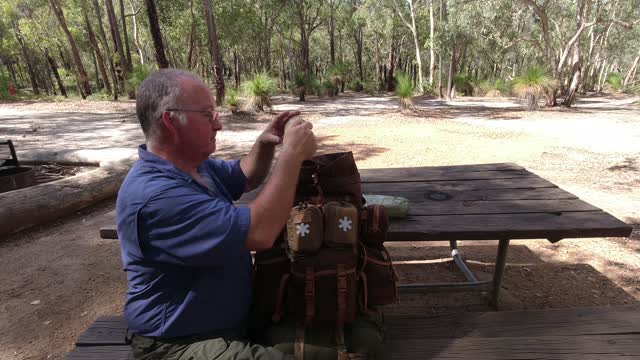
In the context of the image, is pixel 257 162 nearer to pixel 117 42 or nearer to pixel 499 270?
pixel 499 270

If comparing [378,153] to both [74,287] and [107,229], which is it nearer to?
[74,287]

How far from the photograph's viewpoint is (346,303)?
1.43m

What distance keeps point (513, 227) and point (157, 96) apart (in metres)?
1.72

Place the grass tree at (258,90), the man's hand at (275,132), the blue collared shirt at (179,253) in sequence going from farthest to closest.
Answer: the grass tree at (258,90) → the man's hand at (275,132) → the blue collared shirt at (179,253)

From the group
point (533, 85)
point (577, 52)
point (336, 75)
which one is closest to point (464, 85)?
point (336, 75)

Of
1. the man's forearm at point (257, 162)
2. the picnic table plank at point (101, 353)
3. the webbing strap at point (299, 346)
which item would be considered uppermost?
the man's forearm at point (257, 162)

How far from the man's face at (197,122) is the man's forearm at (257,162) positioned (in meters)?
0.46

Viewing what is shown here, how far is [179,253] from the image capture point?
1.17 m

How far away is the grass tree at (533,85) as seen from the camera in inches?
590

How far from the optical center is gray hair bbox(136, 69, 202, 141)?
1310mm

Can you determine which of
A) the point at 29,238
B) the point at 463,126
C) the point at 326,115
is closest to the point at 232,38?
the point at 326,115

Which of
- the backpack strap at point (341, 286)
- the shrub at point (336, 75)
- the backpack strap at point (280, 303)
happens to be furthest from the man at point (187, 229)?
the shrub at point (336, 75)

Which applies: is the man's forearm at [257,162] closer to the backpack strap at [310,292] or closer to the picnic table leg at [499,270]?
the backpack strap at [310,292]

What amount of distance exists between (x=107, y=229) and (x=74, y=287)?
5.93 feet
